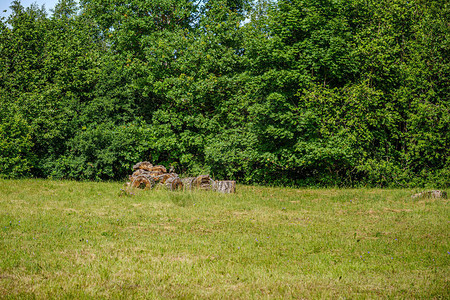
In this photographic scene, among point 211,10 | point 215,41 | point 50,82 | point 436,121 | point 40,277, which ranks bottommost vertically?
point 40,277

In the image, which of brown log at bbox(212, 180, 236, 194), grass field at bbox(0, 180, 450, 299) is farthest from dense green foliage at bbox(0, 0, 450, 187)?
grass field at bbox(0, 180, 450, 299)

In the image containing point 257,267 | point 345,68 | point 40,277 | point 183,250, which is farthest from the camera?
point 345,68

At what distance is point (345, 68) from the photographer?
18.7 meters

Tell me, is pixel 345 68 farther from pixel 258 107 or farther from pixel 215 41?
pixel 215 41

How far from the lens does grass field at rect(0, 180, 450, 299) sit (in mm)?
5781

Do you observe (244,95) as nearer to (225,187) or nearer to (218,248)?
(225,187)

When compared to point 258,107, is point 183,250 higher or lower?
lower

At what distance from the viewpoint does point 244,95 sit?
20250mm

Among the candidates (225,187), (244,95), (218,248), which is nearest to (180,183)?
(225,187)

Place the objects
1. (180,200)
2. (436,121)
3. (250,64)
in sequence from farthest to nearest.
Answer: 1. (250,64)
2. (436,121)
3. (180,200)

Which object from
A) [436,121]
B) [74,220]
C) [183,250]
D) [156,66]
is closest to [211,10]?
[156,66]

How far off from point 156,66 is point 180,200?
403 inches

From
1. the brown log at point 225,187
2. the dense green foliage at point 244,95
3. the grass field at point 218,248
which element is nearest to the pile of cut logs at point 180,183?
the brown log at point 225,187

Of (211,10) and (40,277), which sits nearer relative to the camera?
(40,277)
